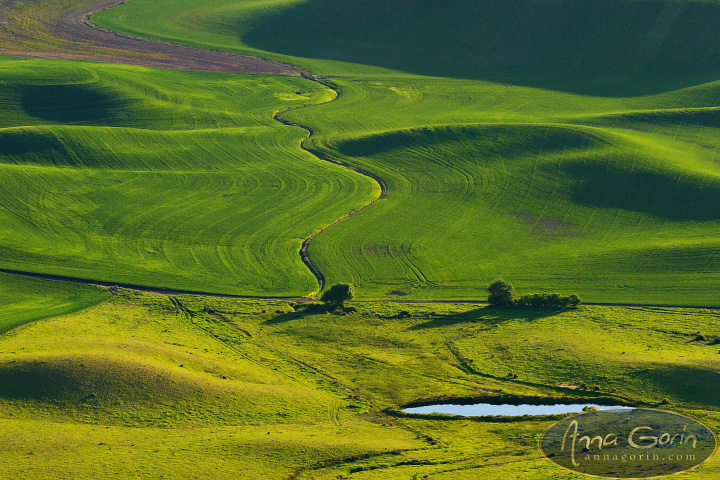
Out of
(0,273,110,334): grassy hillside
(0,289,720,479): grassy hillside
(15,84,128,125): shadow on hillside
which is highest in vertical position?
(15,84,128,125): shadow on hillside

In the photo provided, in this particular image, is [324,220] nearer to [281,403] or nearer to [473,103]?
[281,403]

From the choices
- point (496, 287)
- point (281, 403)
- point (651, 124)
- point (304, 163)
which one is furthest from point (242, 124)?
point (281, 403)

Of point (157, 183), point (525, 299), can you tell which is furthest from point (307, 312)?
point (157, 183)

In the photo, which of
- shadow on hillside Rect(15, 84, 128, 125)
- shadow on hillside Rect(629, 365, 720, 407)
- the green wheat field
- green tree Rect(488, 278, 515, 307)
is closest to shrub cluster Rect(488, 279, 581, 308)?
green tree Rect(488, 278, 515, 307)

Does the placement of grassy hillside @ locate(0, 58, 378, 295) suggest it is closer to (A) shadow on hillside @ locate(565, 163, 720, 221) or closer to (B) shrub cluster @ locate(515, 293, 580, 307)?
(B) shrub cluster @ locate(515, 293, 580, 307)

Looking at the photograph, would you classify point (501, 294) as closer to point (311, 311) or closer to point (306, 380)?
point (311, 311)

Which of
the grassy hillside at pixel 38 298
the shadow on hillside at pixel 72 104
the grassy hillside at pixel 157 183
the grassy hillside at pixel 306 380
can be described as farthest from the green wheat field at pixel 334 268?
the shadow on hillside at pixel 72 104

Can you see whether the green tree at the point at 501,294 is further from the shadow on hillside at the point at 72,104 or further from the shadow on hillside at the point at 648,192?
the shadow on hillside at the point at 72,104
